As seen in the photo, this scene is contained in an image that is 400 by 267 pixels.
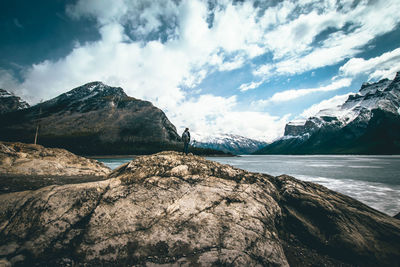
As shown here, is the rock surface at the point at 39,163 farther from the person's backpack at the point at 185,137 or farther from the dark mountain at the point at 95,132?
the dark mountain at the point at 95,132

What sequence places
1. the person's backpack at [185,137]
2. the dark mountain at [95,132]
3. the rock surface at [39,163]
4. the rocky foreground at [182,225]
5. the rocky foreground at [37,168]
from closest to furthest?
the rocky foreground at [182,225], the rocky foreground at [37,168], the rock surface at [39,163], the person's backpack at [185,137], the dark mountain at [95,132]

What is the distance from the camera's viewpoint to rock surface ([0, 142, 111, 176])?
465 inches

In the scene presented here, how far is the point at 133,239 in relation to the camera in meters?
6.50

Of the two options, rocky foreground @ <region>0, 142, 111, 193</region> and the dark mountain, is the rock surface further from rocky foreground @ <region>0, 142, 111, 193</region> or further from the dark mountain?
the dark mountain

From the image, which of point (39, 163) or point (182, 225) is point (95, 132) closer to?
point (39, 163)

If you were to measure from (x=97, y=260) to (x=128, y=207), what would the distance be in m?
2.00

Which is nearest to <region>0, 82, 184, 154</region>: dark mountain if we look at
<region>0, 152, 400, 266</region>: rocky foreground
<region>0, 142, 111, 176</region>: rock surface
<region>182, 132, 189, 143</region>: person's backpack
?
<region>0, 142, 111, 176</region>: rock surface

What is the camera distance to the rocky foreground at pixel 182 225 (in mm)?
6078

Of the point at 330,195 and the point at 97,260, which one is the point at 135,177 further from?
the point at 330,195

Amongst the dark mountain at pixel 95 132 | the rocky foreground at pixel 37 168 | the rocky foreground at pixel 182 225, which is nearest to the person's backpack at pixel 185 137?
the rocky foreground at pixel 182 225

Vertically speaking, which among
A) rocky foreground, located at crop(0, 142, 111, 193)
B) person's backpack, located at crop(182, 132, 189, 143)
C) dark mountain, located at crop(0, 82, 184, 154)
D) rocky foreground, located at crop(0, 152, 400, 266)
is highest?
dark mountain, located at crop(0, 82, 184, 154)

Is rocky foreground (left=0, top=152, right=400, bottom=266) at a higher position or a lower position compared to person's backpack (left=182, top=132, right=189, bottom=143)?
lower

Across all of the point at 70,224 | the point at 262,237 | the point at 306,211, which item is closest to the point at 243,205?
the point at 262,237

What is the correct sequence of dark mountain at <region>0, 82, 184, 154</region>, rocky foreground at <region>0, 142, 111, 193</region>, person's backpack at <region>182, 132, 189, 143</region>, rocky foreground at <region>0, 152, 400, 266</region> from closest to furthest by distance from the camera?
rocky foreground at <region>0, 152, 400, 266</region> → rocky foreground at <region>0, 142, 111, 193</region> → person's backpack at <region>182, 132, 189, 143</region> → dark mountain at <region>0, 82, 184, 154</region>
